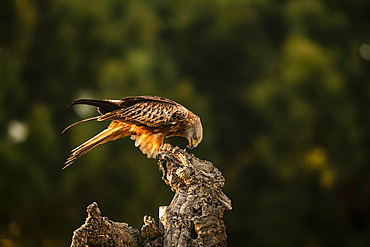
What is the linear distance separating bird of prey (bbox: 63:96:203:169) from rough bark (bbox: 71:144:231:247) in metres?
0.51

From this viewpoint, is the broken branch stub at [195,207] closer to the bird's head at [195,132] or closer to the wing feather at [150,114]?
the wing feather at [150,114]

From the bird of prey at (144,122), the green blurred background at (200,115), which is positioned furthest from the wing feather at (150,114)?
the green blurred background at (200,115)

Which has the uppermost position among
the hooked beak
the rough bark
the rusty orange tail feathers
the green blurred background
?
the green blurred background

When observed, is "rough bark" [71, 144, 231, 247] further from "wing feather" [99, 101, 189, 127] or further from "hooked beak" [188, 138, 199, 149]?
"hooked beak" [188, 138, 199, 149]

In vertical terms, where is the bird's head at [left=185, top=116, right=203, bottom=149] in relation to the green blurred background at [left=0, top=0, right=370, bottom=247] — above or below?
below

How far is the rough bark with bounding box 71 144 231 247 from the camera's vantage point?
7.38 feet

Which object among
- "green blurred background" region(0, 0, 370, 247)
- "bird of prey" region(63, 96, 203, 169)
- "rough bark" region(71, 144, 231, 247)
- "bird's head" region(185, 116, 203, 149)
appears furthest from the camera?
"green blurred background" region(0, 0, 370, 247)

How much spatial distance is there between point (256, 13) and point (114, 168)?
12.2ft

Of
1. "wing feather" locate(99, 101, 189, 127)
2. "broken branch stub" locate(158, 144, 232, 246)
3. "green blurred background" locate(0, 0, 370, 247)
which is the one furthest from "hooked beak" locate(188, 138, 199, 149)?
"green blurred background" locate(0, 0, 370, 247)

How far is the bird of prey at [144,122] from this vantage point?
289 centimetres

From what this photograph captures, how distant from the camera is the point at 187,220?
237 centimetres

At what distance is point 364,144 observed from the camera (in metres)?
6.55

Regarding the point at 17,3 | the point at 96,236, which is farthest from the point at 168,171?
the point at 17,3

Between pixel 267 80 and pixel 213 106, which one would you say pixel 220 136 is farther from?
pixel 267 80
